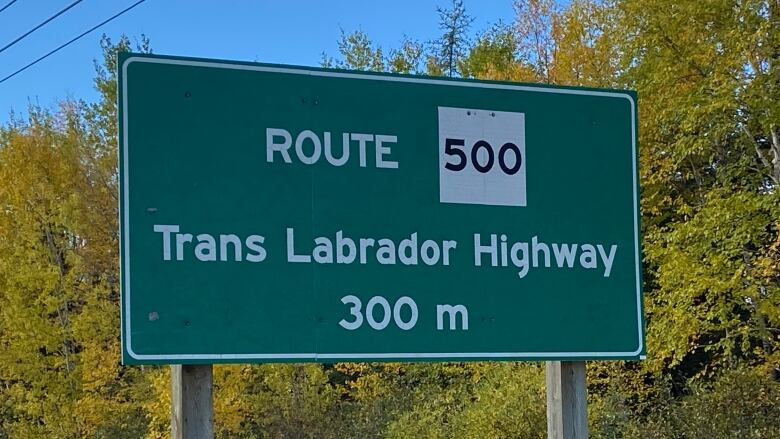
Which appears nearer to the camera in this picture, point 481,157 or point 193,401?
point 193,401

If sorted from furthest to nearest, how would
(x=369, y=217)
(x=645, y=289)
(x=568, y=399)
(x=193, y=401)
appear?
(x=645, y=289) → (x=568, y=399) → (x=369, y=217) → (x=193, y=401)

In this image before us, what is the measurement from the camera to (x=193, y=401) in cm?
300

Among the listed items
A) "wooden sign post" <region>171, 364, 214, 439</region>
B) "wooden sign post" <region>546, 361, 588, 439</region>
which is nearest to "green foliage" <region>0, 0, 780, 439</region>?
"wooden sign post" <region>546, 361, 588, 439</region>

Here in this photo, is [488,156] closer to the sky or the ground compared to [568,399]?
closer to the sky

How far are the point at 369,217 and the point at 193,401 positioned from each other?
0.88 m

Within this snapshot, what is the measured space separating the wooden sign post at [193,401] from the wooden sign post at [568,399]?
4.35ft

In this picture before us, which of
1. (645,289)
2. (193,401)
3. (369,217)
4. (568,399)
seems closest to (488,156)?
(369,217)

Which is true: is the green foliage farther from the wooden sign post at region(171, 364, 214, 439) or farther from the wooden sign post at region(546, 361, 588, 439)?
the wooden sign post at region(171, 364, 214, 439)

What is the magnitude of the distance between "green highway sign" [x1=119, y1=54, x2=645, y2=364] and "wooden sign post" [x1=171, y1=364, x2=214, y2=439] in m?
0.09

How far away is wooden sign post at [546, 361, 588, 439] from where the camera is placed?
3473 mm

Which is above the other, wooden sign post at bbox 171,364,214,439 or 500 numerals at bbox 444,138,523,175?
500 numerals at bbox 444,138,523,175

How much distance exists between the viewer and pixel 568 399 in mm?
3482

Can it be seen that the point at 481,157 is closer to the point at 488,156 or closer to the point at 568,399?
the point at 488,156

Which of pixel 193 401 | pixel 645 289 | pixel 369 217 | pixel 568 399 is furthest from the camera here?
pixel 645 289
